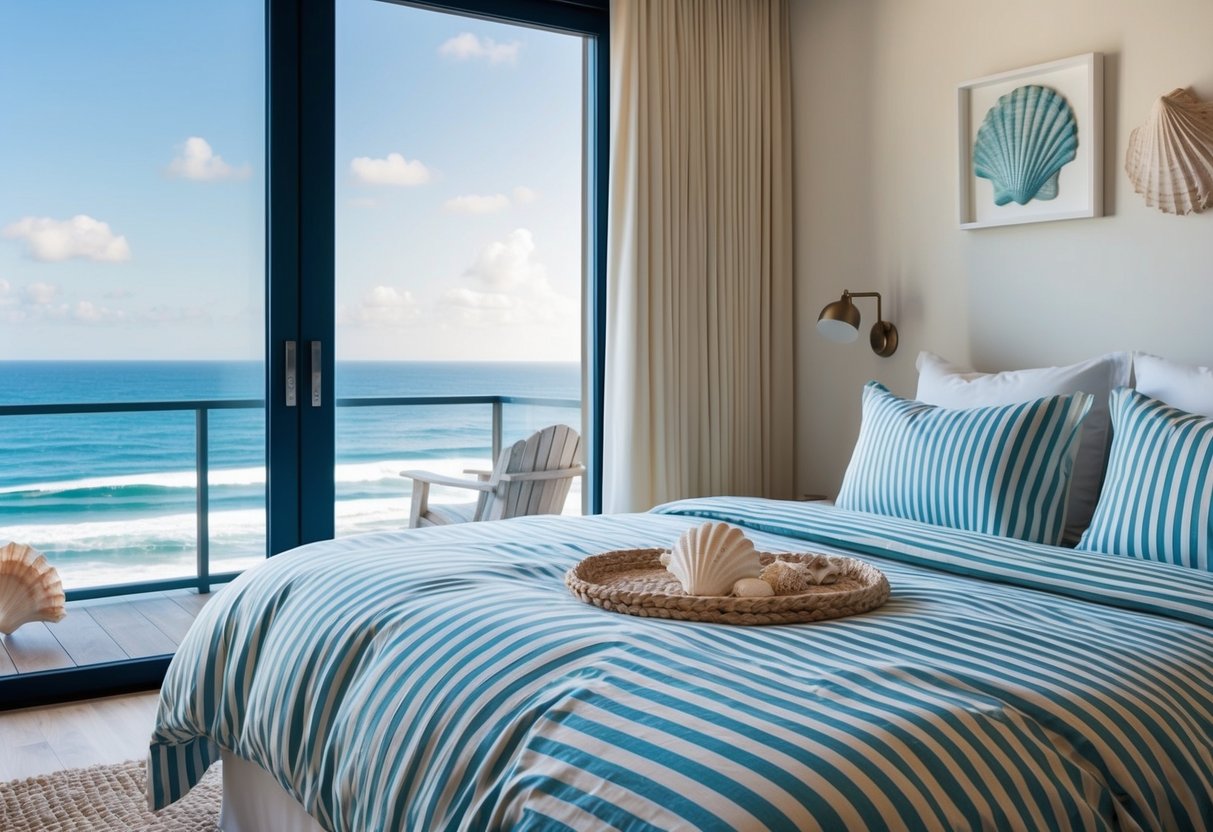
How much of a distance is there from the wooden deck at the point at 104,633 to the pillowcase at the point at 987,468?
6.96 feet

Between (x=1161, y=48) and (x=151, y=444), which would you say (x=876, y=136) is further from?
(x=151, y=444)

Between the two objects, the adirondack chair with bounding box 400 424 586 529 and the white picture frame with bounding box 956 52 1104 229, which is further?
the adirondack chair with bounding box 400 424 586 529

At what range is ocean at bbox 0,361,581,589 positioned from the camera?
3.25m

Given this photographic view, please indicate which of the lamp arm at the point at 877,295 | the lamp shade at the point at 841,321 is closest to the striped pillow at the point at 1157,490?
the lamp shade at the point at 841,321

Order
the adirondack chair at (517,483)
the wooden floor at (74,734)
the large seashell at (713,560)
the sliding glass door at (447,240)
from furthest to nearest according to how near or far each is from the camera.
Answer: the adirondack chair at (517,483)
the sliding glass door at (447,240)
the wooden floor at (74,734)
the large seashell at (713,560)

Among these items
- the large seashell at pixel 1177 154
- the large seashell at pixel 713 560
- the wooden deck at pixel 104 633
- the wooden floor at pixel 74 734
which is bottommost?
the wooden floor at pixel 74 734

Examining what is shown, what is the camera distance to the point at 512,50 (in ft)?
12.7

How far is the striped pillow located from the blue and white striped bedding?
0.62ft

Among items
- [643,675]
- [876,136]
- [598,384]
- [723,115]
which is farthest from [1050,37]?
[643,675]

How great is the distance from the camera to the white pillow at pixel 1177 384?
99.0 inches

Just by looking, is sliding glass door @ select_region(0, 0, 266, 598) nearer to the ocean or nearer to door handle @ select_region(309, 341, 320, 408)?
the ocean

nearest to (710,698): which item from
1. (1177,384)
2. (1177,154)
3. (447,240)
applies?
(1177,384)

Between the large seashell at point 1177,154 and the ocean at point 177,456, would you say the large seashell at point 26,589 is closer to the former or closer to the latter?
the ocean at point 177,456

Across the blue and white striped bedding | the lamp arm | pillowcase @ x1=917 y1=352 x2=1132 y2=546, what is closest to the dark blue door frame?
the blue and white striped bedding
